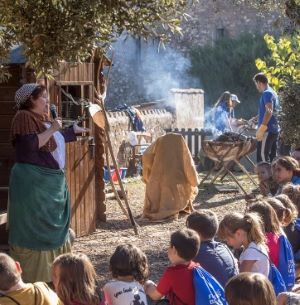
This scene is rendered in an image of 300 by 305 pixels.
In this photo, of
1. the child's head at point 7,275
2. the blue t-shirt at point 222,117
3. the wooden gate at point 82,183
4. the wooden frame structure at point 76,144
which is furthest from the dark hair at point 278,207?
the blue t-shirt at point 222,117

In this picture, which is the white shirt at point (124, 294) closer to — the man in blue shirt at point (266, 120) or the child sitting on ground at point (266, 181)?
the child sitting on ground at point (266, 181)

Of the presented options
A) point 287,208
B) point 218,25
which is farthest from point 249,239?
point 218,25

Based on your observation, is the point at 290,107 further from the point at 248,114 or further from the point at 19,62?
the point at 248,114

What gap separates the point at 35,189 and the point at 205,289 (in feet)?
8.57

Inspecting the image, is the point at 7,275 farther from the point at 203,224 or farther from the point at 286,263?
the point at 286,263

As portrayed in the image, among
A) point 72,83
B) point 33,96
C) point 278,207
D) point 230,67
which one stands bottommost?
point 278,207

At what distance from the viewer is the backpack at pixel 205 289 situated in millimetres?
5227

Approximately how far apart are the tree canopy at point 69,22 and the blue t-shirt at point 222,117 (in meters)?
11.8

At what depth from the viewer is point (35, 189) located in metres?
7.40

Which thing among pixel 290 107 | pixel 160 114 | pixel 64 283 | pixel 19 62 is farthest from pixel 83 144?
pixel 160 114

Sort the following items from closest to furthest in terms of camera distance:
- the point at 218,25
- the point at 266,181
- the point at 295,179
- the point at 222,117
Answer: the point at 295,179 < the point at 266,181 < the point at 222,117 < the point at 218,25

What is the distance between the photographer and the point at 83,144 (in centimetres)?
1046

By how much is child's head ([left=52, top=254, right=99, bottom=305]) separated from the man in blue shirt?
360 inches

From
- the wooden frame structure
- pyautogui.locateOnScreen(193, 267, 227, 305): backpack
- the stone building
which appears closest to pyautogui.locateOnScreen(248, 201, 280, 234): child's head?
pyautogui.locateOnScreen(193, 267, 227, 305): backpack
